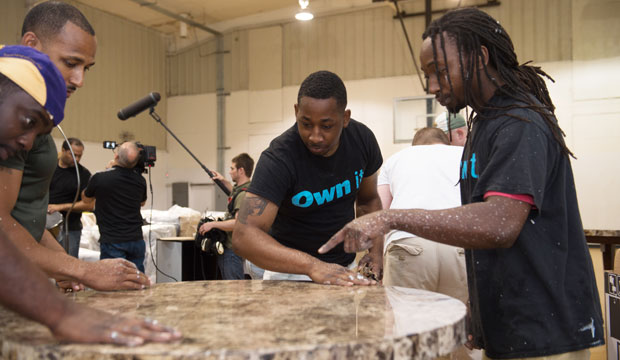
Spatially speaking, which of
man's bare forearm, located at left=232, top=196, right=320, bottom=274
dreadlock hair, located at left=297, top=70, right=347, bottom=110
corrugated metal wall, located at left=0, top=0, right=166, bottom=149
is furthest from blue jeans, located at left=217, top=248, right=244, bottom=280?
corrugated metal wall, located at left=0, top=0, right=166, bottom=149

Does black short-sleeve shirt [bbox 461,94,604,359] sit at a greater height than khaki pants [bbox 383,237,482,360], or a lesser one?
greater

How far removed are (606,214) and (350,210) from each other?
25.1 ft

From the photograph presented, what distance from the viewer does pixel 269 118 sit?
1105cm

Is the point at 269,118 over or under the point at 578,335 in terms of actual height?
over

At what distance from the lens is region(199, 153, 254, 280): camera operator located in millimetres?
4062

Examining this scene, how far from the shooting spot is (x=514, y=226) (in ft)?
3.40

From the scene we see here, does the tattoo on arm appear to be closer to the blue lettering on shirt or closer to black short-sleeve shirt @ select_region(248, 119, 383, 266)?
black short-sleeve shirt @ select_region(248, 119, 383, 266)

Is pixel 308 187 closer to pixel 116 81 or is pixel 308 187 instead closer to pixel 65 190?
pixel 65 190

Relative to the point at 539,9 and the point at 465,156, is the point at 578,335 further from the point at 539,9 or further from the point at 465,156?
the point at 539,9

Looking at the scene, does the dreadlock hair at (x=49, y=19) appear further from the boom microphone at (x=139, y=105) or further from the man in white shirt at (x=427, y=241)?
the boom microphone at (x=139, y=105)

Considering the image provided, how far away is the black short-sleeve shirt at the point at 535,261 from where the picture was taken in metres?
1.06

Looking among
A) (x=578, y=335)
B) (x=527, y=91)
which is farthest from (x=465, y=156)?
(x=578, y=335)

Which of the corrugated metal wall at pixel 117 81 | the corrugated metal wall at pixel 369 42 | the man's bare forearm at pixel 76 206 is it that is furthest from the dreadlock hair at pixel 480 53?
the corrugated metal wall at pixel 117 81

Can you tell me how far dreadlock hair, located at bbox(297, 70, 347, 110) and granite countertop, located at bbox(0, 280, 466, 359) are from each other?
26.7 inches
